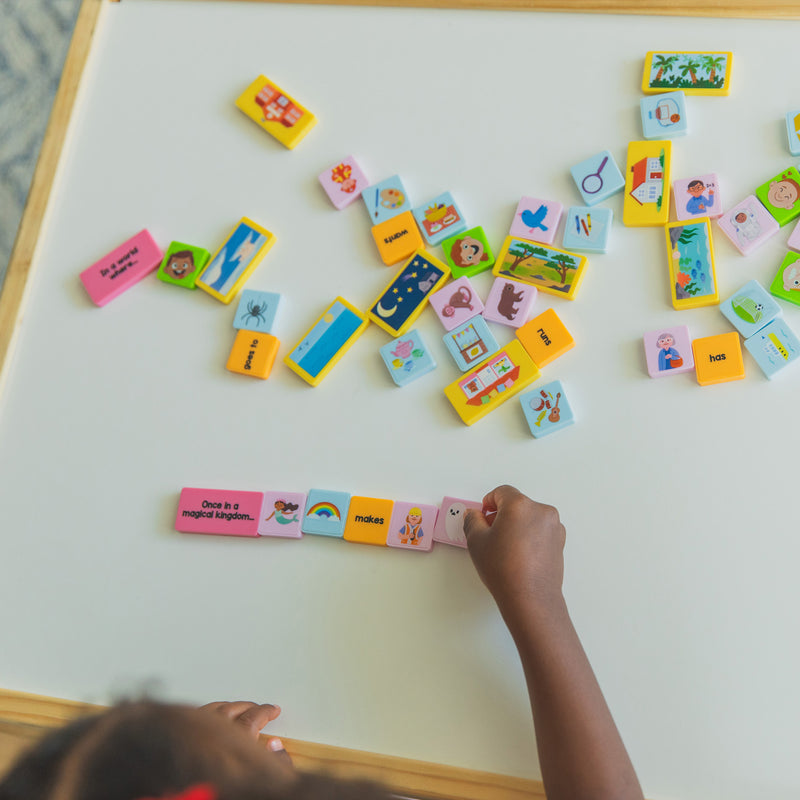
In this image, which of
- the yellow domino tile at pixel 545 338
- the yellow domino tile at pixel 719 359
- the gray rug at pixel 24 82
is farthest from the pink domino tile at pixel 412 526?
the gray rug at pixel 24 82

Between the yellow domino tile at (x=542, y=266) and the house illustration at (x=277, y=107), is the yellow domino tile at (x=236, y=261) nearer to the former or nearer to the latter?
the house illustration at (x=277, y=107)

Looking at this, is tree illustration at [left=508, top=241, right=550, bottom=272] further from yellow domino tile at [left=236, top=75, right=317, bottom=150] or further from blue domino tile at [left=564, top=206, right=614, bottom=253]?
yellow domino tile at [left=236, top=75, right=317, bottom=150]

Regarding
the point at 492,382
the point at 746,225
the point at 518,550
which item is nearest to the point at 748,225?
the point at 746,225

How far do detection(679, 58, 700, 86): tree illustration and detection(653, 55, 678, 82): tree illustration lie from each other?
0.04 feet

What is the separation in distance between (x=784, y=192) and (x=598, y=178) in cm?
Result: 20

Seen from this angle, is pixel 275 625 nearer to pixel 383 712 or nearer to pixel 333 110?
pixel 383 712

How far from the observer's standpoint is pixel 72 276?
0.96m

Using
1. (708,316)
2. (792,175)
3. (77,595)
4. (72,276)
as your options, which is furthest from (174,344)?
(792,175)

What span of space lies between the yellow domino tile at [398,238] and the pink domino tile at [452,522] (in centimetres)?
29

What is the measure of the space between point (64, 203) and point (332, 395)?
1.51ft

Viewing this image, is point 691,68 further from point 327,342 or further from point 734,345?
point 327,342

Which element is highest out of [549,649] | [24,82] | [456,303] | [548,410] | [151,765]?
[24,82]

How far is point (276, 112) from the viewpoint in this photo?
0.94 meters

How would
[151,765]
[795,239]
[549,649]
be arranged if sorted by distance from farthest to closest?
[795,239], [549,649], [151,765]
